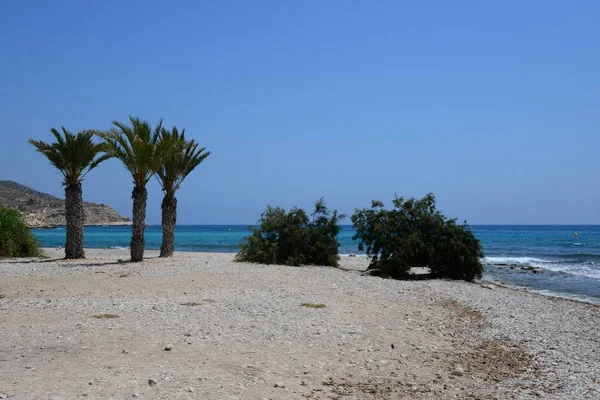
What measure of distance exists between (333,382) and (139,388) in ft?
7.64

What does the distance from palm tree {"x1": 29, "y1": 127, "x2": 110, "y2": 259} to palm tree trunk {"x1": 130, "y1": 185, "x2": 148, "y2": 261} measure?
268 centimetres

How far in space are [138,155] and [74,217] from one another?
15.9 ft

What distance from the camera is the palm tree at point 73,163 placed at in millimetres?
23828

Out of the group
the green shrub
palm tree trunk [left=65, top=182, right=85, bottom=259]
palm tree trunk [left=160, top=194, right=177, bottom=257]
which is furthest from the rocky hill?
palm tree trunk [left=160, top=194, right=177, bottom=257]

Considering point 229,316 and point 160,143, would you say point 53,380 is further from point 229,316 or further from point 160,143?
point 160,143

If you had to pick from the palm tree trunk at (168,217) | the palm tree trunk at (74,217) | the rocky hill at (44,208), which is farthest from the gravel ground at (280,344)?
the rocky hill at (44,208)

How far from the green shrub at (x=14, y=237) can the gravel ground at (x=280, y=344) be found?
38.3 ft

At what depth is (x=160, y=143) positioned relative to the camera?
72.9 ft

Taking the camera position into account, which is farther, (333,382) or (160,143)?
(160,143)

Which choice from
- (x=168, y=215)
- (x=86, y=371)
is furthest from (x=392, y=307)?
(x=168, y=215)

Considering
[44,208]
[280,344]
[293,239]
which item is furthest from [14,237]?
[44,208]

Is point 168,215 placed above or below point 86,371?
above

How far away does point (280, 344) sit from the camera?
8.69m

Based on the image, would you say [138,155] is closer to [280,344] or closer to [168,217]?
[168,217]
